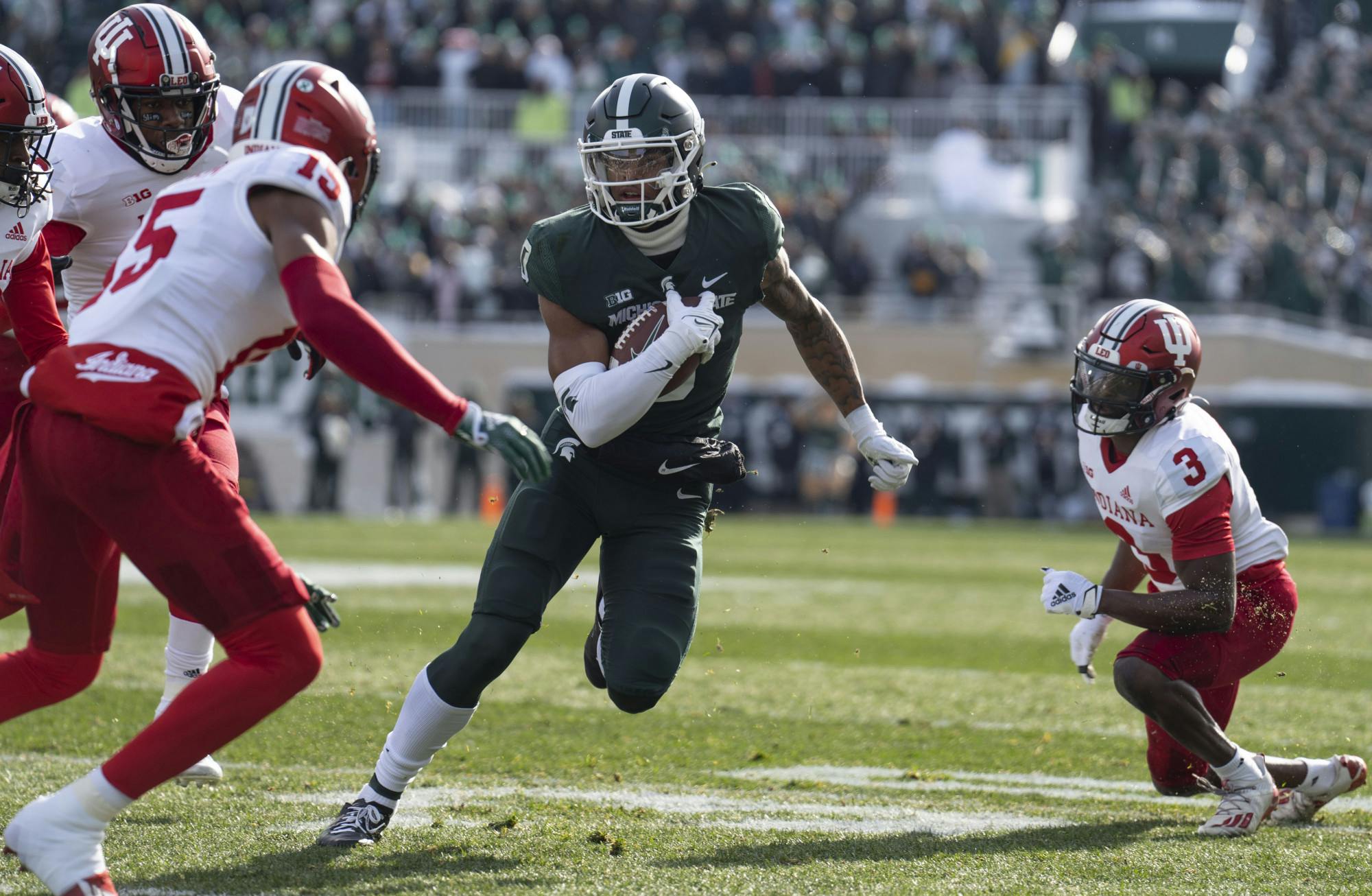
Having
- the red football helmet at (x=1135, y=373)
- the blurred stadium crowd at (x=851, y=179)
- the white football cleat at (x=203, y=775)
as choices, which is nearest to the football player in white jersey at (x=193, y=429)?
the white football cleat at (x=203, y=775)

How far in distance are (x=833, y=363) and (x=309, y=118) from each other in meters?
1.82

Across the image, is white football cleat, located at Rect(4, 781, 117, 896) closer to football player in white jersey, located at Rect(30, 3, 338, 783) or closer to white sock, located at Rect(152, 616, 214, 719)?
football player in white jersey, located at Rect(30, 3, 338, 783)

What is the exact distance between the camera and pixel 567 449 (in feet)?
15.1

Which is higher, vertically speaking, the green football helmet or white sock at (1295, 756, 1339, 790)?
the green football helmet

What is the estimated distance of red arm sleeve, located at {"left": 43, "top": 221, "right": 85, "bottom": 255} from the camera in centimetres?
494

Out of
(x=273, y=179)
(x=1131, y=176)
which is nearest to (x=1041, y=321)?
(x=1131, y=176)

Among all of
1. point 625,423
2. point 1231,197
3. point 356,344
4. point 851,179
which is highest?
point 356,344

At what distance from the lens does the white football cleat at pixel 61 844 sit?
3367mm

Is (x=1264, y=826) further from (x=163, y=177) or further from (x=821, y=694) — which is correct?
(x=163, y=177)

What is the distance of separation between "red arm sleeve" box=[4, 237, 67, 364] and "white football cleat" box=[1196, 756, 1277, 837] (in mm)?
3158

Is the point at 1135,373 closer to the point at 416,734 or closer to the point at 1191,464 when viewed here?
the point at 1191,464

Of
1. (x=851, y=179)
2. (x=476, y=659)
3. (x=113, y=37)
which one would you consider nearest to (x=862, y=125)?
(x=851, y=179)

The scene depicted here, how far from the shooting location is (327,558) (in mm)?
12375

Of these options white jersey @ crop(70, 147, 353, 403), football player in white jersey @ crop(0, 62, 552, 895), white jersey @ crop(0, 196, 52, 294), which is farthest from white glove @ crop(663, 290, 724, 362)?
white jersey @ crop(0, 196, 52, 294)
